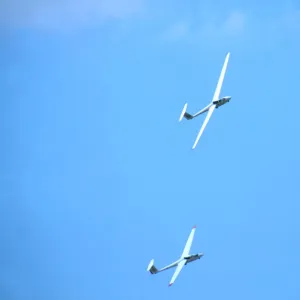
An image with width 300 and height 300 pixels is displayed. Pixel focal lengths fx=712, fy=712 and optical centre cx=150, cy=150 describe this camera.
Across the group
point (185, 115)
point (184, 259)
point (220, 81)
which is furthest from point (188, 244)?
point (220, 81)

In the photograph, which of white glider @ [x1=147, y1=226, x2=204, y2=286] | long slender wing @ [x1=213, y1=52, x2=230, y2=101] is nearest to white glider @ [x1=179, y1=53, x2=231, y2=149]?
long slender wing @ [x1=213, y1=52, x2=230, y2=101]

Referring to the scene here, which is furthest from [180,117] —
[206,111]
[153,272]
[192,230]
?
[153,272]

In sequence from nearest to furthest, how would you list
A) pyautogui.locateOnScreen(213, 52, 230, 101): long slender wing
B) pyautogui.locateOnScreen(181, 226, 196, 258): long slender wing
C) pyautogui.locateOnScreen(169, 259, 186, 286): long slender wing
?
pyautogui.locateOnScreen(169, 259, 186, 286): long slender wing
pyautogui.locateOnScreen(213, 52, 230, 101): long slender wing
pyautogui.locateOnScreen(181, 226, 196, 258): long slender wing

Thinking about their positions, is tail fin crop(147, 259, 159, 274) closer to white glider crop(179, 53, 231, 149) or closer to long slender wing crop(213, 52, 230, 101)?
white glider crop(179, 53, 231, 149)

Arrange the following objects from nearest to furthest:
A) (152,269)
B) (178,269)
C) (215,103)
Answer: (178,269), (215,103), (152,269)

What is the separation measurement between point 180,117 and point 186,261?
834cm

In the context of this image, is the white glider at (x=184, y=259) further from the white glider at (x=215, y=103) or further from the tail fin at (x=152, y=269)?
the white glider at (x=215, y=103)

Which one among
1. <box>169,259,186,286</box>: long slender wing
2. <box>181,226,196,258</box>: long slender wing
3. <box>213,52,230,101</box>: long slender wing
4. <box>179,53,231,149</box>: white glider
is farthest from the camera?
<box>181,226,196,258</box>: long slender wing

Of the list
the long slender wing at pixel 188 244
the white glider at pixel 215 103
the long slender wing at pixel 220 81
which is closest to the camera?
the long slender wing at pixel 220 81

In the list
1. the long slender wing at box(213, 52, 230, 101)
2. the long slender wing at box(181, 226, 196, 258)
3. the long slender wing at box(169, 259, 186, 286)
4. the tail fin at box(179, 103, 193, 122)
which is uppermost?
the long slender wing at box(213, 52, 230, 101)

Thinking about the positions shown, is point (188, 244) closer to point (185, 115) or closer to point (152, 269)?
point (152, 269)

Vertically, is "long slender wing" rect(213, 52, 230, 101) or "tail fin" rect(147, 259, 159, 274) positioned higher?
"long slender wing" rect(213, 52, 230, 101)

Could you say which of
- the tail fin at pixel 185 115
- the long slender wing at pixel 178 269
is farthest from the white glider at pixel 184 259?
the tail fin at pixel 185 115

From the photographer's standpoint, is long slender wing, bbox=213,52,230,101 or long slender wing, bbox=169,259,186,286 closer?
long slender wing, bbox=169,259,186,286
